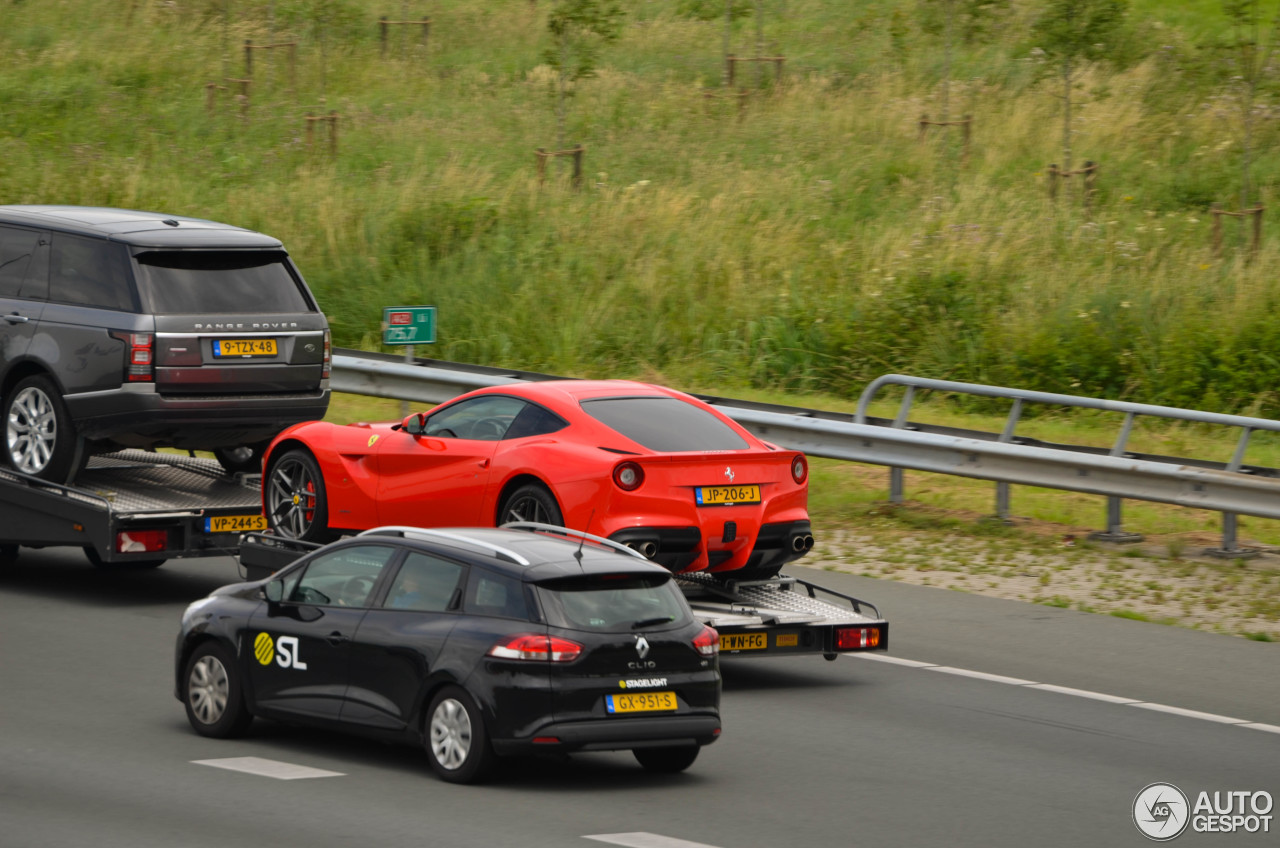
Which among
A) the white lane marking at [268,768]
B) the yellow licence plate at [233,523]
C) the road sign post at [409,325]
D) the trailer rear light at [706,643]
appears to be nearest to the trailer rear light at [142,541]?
the yellow licence plate at [233,523]

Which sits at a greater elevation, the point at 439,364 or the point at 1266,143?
the point at 1266,143

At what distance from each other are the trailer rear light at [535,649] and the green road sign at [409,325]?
1062cm

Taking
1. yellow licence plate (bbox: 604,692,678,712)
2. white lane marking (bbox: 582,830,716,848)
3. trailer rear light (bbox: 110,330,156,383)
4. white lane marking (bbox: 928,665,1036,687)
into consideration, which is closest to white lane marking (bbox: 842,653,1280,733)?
white lane marking (bbox: 928,665,1036,687)

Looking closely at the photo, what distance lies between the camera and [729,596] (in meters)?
11.6

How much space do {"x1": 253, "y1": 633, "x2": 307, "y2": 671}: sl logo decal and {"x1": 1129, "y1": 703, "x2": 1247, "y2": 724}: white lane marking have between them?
5.11 metres

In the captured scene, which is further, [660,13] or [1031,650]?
[660,13]

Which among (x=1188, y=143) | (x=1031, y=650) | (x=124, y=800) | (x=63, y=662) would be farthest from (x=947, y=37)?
(x=124, y=800)

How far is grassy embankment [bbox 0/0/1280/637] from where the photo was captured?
21656 mm

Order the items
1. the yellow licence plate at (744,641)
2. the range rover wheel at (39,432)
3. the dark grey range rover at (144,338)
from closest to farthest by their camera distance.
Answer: the yellow licence plate at (744,641) → the dark grey range rover at (144,338) → the range rover wheel at (39,432)

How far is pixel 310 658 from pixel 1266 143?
25.9 meters

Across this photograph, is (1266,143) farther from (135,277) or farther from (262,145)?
(135,277)

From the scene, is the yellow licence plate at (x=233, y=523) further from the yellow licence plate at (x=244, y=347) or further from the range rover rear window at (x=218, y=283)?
the range rover rear window at (x=218, y=283)

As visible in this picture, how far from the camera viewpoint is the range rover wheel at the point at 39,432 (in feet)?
43.0

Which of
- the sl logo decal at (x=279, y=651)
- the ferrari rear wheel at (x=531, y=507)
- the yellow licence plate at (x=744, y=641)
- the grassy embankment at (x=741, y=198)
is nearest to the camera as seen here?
the sl logo decal at (x=279, y=651)
